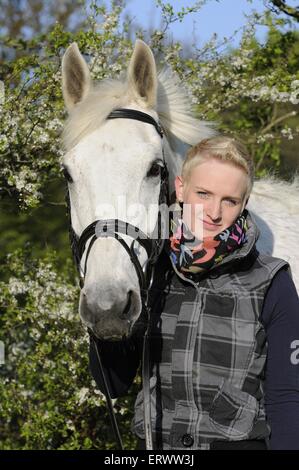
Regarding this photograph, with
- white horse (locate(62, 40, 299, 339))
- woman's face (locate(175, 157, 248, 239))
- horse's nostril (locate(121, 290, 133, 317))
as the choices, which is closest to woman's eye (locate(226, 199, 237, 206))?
woman's face (locate(175, 157, 248, 239))

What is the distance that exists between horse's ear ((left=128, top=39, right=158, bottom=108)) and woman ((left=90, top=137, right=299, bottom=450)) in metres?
0.47

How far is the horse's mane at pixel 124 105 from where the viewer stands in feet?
8.92

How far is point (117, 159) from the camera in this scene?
2.56 meters

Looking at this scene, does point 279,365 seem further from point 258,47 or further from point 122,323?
point 258,47

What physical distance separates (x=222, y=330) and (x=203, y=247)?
299 mm

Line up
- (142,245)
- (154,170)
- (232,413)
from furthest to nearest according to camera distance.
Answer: (154,170) < (142,245) < (232,413)

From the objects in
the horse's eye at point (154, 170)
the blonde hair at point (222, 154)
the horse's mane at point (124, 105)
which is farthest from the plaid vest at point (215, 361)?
the horse's mane at point (124, 105)

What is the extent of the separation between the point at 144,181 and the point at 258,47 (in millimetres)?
2564

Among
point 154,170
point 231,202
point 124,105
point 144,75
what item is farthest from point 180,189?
point 144,75

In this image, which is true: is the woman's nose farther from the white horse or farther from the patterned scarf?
the white horse

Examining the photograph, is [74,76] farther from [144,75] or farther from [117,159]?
[117,159]

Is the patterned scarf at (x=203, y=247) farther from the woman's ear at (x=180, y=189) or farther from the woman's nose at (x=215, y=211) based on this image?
the woman's ear at (x=180, y=189)

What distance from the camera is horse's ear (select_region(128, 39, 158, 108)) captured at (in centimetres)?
284

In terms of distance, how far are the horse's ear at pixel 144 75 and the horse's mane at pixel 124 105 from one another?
0.15 feet
